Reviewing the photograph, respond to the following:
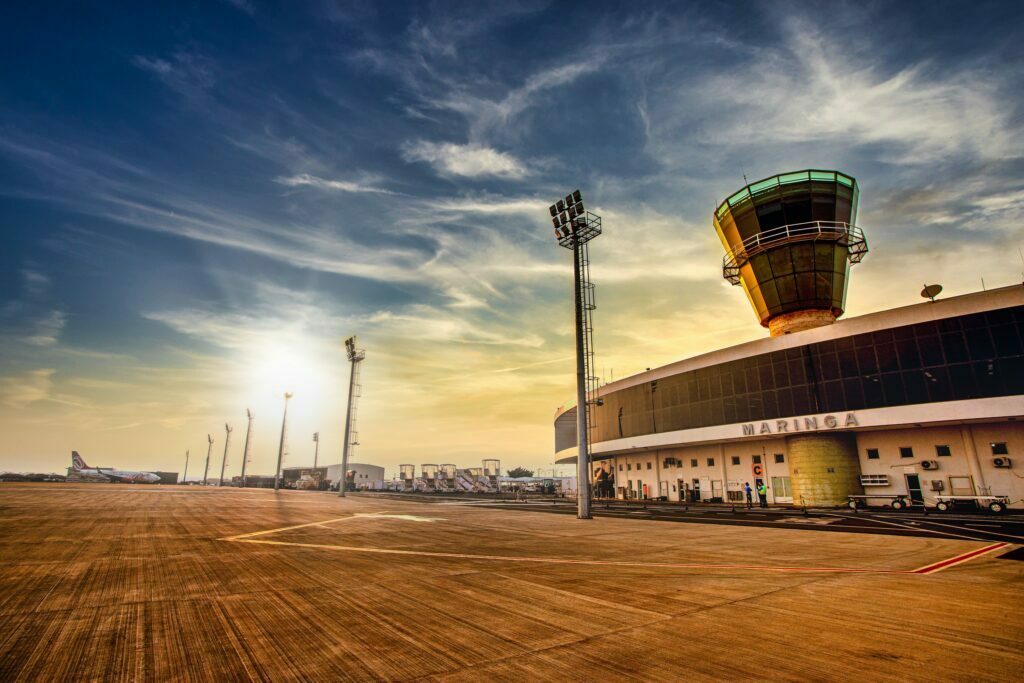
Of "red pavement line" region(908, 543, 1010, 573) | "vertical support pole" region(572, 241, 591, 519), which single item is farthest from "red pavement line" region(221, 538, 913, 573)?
"vertical support pole" region(572, 241, 591, 519)

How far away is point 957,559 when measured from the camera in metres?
10.6

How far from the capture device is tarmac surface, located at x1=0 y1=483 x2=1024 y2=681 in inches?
153

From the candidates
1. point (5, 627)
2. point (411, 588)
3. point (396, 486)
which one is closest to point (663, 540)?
point (411, 588)

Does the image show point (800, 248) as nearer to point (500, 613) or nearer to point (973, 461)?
point (973, 461)

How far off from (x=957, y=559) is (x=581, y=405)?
1581 centimetres

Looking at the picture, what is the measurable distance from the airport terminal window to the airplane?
129918 millimetres

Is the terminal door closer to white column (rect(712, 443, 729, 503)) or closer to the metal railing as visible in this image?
white column (rect(712, 443, 729, 503))

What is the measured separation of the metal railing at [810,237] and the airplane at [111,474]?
Result: 144m

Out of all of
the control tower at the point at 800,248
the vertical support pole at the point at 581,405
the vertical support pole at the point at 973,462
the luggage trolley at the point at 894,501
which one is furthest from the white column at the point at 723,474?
the vertical support pole at the point at 581,405

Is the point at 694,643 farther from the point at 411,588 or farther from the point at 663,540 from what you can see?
the point at 663,540

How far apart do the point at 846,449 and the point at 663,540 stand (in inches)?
1433

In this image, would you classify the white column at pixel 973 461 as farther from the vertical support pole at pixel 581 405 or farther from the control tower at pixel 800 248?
the vertical support pole at pixel 581 405

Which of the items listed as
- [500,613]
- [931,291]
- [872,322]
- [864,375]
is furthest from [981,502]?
[500,613]

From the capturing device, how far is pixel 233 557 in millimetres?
9797
